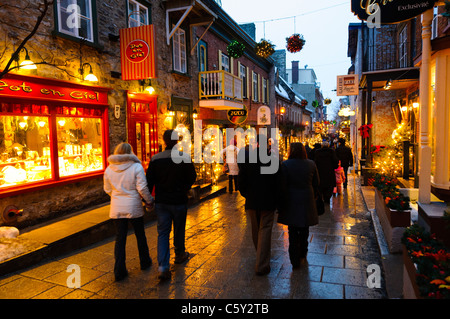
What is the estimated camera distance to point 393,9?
17.3 feet

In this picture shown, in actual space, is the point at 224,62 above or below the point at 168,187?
above

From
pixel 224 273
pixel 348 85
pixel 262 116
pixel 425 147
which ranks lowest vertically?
pixel 224 273

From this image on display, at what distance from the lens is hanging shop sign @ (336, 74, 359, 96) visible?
32.6 feet

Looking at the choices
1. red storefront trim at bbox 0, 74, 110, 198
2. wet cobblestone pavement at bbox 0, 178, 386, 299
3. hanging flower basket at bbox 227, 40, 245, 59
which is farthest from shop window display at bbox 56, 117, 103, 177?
hanging flower basket at bbox 227, 40, 245, 59

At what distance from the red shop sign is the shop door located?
1175mm

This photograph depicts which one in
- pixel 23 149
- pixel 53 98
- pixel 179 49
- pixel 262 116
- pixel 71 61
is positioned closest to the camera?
pixel 23 149

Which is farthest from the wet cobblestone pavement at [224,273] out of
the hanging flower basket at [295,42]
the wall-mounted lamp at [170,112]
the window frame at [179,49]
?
the hanging flower basket at [295,42]

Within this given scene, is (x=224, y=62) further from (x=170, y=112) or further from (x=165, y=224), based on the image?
(x=165, y=224)

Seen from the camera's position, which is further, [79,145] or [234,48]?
[234,48]

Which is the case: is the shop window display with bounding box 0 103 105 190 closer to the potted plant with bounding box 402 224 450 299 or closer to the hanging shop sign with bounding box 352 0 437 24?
the hanging shop sign with bounding box 352 0 437 24

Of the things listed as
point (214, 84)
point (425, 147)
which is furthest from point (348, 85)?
point (425, 147)

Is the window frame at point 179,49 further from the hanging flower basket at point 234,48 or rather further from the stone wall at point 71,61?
the hanging flower basket at point 234,48

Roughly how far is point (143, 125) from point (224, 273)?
6.51m
